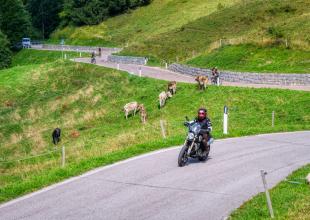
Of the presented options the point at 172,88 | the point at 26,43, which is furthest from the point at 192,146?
the point at 26,43

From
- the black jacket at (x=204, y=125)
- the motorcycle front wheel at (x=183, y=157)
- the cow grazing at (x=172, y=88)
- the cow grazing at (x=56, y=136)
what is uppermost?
the cow grazing at (x=172, y=88)

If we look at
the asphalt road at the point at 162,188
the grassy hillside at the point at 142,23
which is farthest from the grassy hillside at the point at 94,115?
the grassy hillside at the point at 142,23

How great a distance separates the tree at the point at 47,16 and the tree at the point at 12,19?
16.4 m

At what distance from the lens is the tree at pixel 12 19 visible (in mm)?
107625

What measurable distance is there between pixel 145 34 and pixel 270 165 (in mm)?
78348

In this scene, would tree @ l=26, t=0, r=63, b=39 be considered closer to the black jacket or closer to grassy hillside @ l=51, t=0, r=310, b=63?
grassy hillside @ l=51, t=0, r=310, b=63

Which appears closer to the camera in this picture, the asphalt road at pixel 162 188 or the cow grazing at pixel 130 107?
the asphalt road at pixel 162 188

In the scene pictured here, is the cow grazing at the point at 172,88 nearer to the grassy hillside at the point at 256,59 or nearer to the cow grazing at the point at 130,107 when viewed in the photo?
the cow grazing at the point at 130,107

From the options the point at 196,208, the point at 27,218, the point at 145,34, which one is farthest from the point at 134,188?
the point at 145,34

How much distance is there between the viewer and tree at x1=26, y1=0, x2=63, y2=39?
415ft

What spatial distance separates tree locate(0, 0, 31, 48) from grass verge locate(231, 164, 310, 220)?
330ft

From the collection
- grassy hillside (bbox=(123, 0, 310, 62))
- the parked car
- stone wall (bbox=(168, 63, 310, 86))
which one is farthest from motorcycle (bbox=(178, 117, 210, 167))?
the parked car

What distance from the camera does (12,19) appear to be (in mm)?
108562

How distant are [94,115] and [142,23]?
216ft
